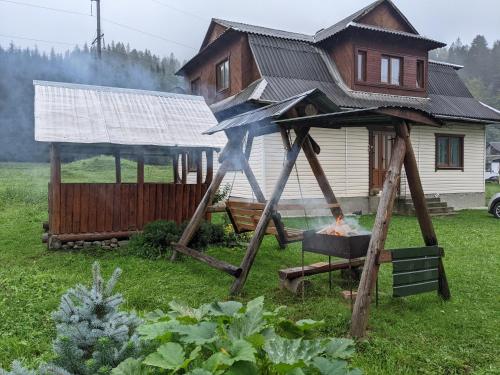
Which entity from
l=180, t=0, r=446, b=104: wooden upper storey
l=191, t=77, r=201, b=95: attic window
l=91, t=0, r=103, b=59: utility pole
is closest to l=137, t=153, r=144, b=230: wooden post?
l=180, t=0, r=446, b=104: wooden upper storey

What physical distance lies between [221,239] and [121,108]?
3.65 meters

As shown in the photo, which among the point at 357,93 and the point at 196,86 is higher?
the point at 196,86

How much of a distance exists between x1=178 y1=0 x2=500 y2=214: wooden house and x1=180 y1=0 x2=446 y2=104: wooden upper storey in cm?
4

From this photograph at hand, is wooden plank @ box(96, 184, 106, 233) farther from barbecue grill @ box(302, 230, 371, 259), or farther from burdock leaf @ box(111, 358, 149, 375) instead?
burdock leaf @ box(111, 358, 149, 375)

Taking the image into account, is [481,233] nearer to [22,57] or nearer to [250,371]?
[250,371]

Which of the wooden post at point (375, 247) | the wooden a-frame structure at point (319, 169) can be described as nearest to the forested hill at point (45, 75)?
the wooden a-frame structure at point (319, 169)

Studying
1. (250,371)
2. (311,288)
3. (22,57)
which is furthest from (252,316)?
(22,57)

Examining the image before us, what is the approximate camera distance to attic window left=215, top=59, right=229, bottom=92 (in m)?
16.3

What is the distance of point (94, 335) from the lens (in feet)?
7.41

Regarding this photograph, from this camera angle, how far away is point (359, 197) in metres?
14.7

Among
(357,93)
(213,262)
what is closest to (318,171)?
(213,262)

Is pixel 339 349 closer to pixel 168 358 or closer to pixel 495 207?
pixel 168 358

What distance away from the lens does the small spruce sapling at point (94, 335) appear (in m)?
2.21

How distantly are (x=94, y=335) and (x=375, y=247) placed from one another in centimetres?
300
